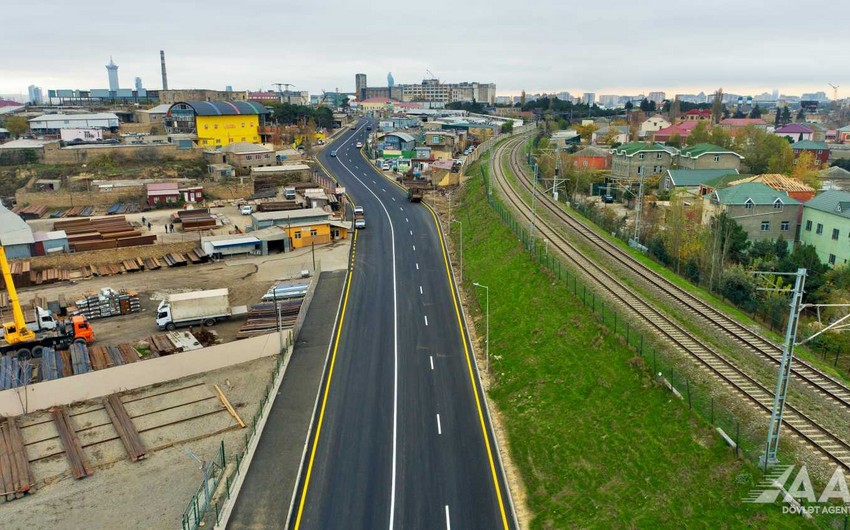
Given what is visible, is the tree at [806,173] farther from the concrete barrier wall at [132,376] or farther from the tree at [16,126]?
the tree at [16,126]

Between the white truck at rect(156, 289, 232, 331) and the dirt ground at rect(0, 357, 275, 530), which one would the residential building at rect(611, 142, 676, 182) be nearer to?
the white truck at rect(156, 289, 232, 331)

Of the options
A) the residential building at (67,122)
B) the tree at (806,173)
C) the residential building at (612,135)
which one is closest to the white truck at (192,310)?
the tree at (806,173)

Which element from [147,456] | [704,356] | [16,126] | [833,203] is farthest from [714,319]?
[16,126]

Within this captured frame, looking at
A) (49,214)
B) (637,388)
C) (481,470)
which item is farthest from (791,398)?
(49,214)

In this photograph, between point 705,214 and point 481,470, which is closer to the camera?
point 481,470

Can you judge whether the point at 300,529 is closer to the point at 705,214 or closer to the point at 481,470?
the point at 481,470

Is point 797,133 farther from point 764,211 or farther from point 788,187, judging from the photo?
point 764,211

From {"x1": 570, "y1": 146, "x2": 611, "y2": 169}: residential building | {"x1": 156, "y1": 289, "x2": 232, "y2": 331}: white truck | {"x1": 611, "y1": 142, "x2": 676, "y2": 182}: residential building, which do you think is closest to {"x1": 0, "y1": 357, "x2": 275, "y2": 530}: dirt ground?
{"x1": 156, "y1": 289, "x2": 232, "y2": 331}: white truck
